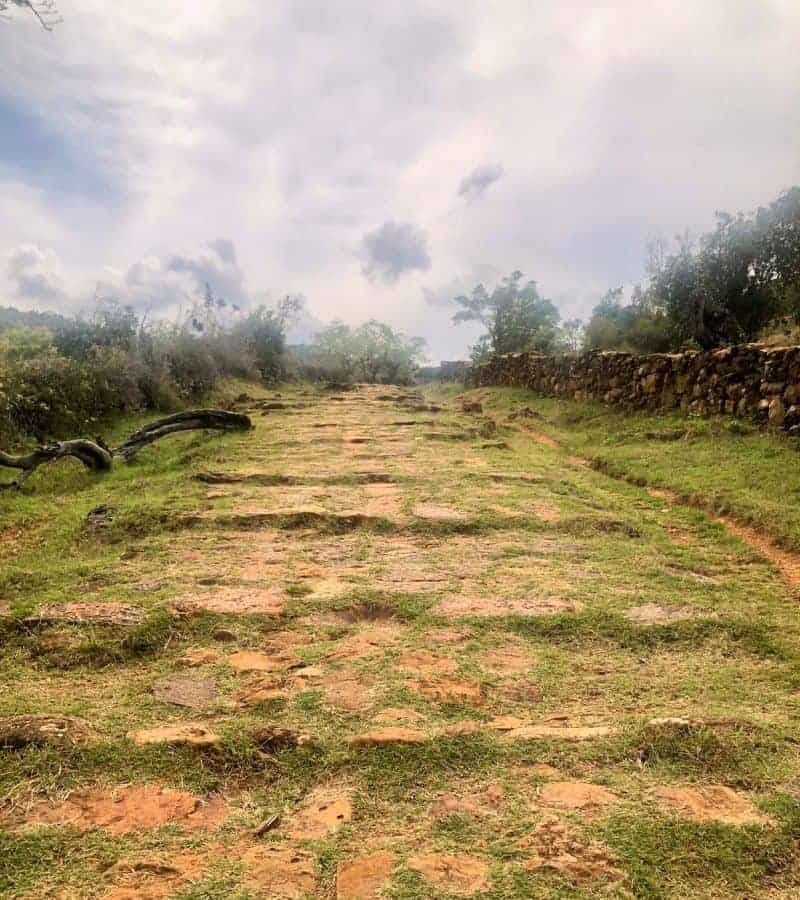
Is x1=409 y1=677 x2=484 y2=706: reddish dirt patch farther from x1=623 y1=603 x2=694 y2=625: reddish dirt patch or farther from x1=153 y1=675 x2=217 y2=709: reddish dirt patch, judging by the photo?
x1=623 y1=603 x2=694 y2=625: reddish dirt patch

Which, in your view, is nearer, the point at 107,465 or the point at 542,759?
the point at 542,759

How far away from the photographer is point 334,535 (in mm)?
5363

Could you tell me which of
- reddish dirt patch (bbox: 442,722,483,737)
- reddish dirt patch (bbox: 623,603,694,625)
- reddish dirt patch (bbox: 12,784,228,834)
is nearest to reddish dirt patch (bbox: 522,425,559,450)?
reddish dirt patch (bbox: 623,603,694,625)

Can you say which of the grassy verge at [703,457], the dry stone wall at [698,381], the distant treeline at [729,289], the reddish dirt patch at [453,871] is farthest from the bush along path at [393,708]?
the distant treeline at [729,289]

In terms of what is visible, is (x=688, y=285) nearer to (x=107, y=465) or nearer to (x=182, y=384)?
(x=182, y=384)

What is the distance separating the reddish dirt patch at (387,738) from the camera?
98.8 inches

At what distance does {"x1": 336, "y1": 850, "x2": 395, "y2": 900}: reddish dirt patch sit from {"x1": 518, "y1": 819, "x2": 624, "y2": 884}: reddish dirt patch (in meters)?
0.40

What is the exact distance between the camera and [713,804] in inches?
86.1

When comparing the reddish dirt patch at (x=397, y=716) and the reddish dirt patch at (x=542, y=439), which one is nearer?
the reddish dirt patch at (x=397, y=716)

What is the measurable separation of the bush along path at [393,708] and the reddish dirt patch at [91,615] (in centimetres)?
2

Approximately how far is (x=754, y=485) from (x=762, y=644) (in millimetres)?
3935

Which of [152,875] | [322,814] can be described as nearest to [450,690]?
[322,814]

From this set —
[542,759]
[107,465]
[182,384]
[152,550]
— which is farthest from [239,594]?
[182,384]

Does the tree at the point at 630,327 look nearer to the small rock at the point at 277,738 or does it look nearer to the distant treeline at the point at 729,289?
the distant treeline at the point at 729,289
